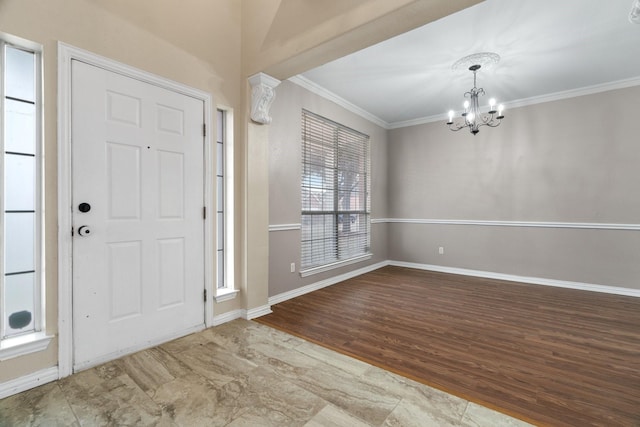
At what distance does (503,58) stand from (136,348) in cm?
443

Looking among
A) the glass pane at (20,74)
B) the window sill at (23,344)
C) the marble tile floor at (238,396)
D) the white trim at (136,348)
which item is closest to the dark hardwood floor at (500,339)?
the marble tile floor at (238,396)

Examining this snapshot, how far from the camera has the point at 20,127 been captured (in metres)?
1.74

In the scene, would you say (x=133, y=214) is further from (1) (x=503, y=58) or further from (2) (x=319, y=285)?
(1) (x=503, y=58)

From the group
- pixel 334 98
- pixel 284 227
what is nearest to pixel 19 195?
pixel 284 227

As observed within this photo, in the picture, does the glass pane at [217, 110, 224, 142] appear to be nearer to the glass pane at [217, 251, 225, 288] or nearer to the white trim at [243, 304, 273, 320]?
the glass pane at [217, 251, 225, 288]

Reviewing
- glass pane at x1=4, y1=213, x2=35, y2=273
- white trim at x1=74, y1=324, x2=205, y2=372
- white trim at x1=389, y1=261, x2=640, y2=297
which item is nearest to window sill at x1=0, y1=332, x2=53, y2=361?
white trim at x1=74, y1=324, x2=205, y2=372

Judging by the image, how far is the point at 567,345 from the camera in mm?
2330

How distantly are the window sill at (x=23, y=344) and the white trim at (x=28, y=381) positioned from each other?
0.14 m

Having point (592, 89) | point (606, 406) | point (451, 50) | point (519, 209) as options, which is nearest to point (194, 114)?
point (451, 50)

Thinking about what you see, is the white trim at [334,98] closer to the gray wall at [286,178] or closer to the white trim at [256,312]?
the gray wall at [286,178]

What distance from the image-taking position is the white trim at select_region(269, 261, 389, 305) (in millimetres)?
3346

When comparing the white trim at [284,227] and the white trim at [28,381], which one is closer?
the white trim at [28,381]

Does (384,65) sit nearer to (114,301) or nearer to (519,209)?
(519,209)

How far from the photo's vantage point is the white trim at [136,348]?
74.6 inches
